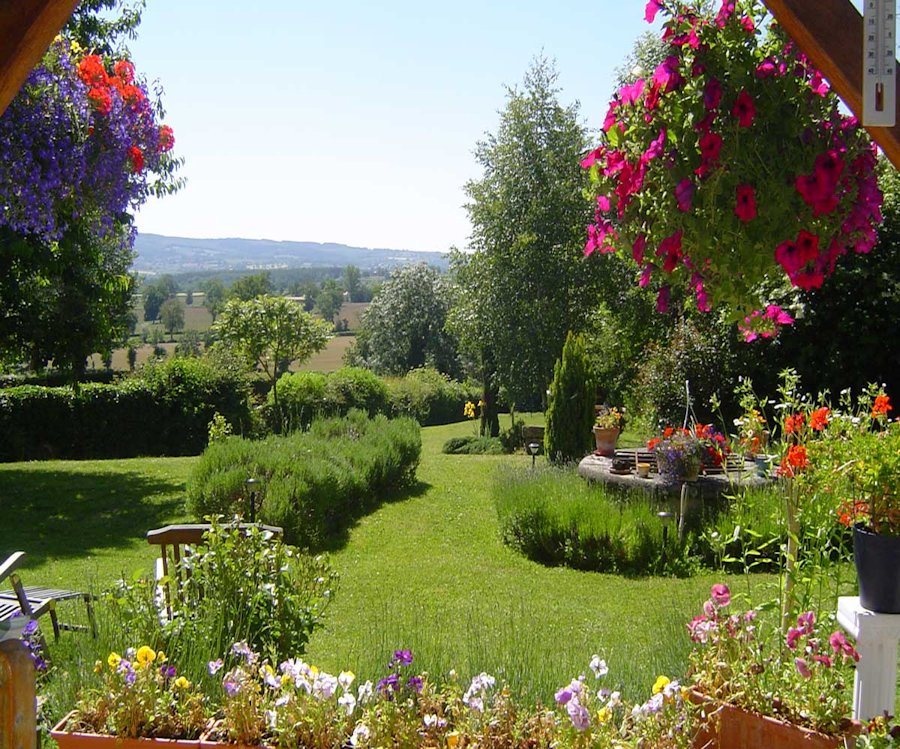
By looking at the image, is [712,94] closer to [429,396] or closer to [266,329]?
[266,329]

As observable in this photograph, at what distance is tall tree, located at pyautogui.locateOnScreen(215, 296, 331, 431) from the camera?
16.6m

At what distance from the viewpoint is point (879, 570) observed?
2.26 metres

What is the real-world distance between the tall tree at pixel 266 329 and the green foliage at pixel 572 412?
7.13m

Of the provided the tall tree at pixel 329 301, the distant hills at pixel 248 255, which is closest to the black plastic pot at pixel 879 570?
the tall tree at pixel 329 301

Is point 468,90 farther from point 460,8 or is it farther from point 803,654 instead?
point 803,654

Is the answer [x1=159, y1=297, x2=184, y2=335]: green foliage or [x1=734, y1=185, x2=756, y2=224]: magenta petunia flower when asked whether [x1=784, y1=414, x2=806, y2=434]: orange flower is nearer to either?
[x1=734, y1=185, x2=756, y2=224]: magenta petunia flower

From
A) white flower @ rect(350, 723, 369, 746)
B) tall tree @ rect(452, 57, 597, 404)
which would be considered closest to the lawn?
white flower @ rect(350, 723, 369, 746)

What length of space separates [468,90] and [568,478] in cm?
392

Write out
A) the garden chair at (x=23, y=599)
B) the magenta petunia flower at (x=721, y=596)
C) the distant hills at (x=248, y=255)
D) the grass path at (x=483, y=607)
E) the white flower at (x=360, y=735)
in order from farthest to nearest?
the distant hills at (x=248, y=255) → the garden chair at (x=23, y=599) → the grass path at (x=483, y=607) → the magenta petunia flower at (x=721, y=596) → the white flower at (x=360, y=735)

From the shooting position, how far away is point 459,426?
80.7 ft

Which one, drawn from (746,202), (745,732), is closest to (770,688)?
(745,732)

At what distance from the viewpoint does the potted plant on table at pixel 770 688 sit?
7.84ft

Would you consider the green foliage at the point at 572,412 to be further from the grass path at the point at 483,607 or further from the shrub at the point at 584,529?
the shrub at the point at 584,529

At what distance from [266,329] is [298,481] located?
8953 millimetres
